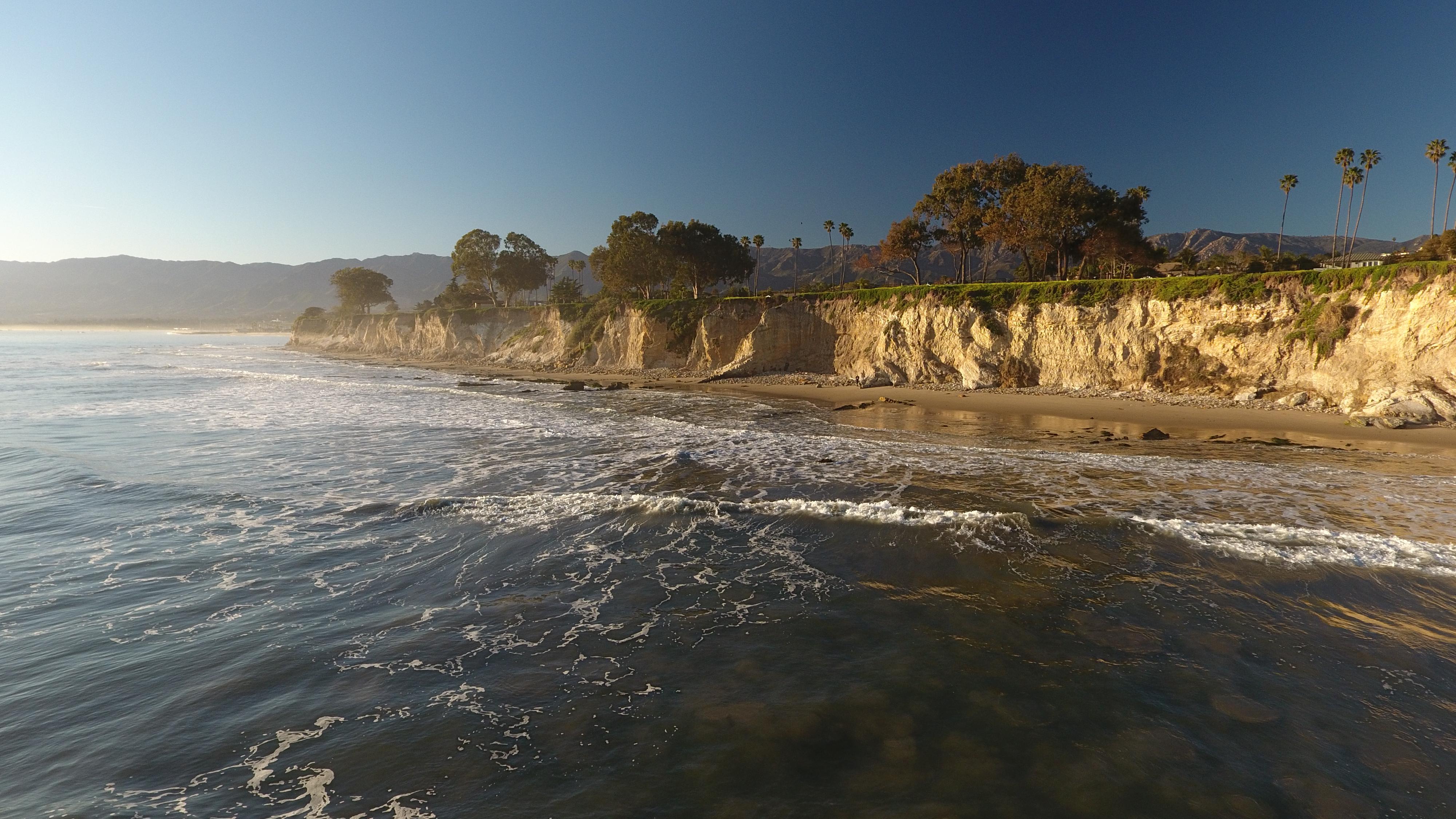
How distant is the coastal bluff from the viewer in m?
26.9

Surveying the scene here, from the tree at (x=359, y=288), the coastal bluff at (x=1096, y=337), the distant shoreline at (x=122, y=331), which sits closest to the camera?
the coastal bluff at (x=1096, y=337)

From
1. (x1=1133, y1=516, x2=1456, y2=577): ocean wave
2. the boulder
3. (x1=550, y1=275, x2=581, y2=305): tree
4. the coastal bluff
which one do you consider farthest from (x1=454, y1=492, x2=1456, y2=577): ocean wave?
(x1=550, y1=275, x2=581, y2=305): tree

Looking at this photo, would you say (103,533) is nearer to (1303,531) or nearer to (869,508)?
(869,508)

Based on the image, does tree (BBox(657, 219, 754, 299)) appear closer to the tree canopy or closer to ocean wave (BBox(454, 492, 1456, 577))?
the tree canopy

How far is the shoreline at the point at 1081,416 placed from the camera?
2273cm

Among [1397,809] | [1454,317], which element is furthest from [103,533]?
[1454,317]

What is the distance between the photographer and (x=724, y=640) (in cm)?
845

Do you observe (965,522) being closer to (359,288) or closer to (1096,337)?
(1096,337)

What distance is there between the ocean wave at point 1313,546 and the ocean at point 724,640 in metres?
0.08

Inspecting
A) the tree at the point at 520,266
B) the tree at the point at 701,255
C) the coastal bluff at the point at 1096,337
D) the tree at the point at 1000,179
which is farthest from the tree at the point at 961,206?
the tree at the point at 520,266

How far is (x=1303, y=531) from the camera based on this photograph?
12.5 metres

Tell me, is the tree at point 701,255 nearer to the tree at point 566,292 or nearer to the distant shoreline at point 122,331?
the tree at point 566,292

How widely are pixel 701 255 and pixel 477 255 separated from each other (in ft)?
136

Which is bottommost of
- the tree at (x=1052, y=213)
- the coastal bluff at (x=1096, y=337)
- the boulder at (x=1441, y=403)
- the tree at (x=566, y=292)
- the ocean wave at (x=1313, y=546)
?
the ocean wave at (x=1313, y=546)
